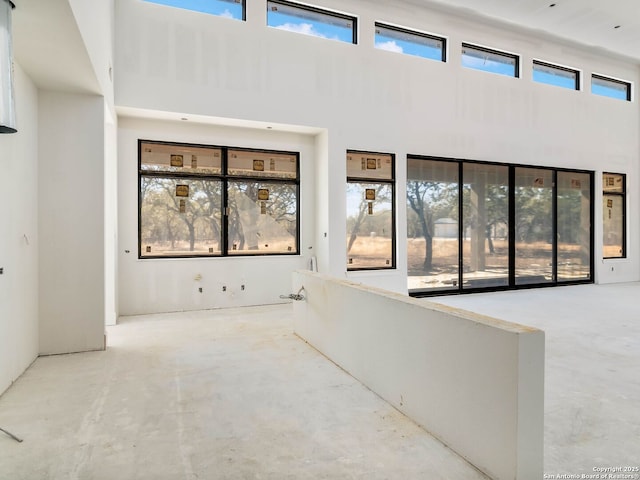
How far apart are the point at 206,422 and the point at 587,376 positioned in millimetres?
2887

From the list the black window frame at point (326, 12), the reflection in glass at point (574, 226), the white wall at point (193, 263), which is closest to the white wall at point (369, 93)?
the black window frame at point (326, 12)

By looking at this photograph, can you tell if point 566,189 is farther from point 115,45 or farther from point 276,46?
point 115,45

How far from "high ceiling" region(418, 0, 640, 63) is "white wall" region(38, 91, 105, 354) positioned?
18.3 ft

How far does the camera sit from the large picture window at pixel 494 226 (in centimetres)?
717

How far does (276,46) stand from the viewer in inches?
233

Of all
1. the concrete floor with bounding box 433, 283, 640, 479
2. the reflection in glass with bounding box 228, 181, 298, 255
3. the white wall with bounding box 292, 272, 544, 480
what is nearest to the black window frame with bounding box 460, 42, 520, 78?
the reflection in glass with bounding box 228, 181, 298, 255

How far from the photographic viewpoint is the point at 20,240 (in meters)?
3.30

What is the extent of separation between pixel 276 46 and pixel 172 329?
13.7 ft

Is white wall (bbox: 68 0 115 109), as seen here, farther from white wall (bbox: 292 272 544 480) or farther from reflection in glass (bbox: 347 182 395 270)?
reflection in glass (bbox: 347 182 395 270)

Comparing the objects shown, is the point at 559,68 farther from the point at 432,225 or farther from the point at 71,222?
the point at 71,222

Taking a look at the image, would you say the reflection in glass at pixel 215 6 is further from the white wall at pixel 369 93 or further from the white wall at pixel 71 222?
the white wall at pixel 71 222

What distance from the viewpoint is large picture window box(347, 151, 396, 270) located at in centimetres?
664

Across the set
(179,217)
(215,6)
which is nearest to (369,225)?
(179,217)

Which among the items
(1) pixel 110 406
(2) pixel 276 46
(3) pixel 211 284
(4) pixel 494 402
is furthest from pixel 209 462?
(2) pixel 276 46
